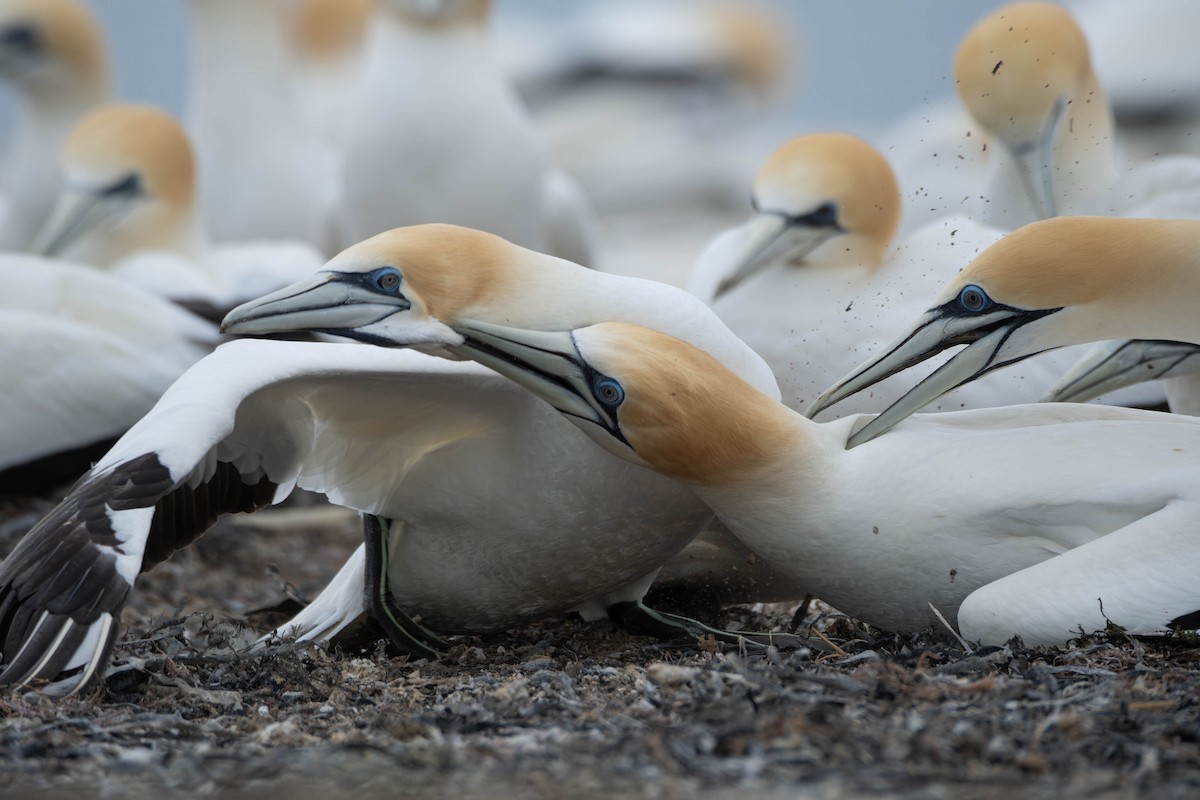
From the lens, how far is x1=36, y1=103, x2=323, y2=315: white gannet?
8781 mm

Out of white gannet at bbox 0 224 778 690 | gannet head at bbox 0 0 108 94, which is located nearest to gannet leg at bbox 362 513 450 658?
white gannet at bbox 0 224 778 690

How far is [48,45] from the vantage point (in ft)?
34.7

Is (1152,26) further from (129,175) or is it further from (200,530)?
(200,530)

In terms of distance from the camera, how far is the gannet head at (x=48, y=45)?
10438 mm

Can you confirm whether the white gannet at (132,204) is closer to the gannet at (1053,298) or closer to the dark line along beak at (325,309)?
the dark line along beak at (325,309)

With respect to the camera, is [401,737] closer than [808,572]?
Yes

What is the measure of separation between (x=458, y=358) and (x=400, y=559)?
25.4 inches

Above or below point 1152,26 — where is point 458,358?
below

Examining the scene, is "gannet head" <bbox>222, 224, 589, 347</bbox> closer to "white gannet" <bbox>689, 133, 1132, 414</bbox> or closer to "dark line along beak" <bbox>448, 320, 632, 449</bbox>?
"dark line along beak" <bbox>448, 320, 632, 449</bbox>

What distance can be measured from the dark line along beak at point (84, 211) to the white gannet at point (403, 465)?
470 centimetres

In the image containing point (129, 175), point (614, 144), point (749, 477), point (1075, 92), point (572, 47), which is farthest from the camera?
point (572, 47)

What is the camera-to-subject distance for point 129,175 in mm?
8844

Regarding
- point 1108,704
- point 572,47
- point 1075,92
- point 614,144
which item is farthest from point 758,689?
point 572,47

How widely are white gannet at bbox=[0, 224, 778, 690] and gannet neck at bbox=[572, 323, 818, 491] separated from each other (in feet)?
0.81
